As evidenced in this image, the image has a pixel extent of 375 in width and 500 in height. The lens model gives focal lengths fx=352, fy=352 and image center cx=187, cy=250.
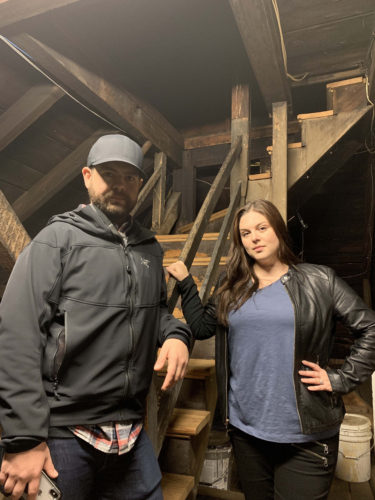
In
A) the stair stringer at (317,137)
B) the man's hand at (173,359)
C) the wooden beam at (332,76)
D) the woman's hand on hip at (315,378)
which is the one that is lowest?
the woman's hand on hip at (315,378)

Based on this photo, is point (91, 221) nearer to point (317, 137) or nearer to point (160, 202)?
point (317, 137)

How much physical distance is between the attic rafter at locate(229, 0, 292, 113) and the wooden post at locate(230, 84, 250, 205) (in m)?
0.29

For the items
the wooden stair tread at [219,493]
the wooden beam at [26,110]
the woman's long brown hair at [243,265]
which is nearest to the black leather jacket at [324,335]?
the woman's long brown hair at [243,265]

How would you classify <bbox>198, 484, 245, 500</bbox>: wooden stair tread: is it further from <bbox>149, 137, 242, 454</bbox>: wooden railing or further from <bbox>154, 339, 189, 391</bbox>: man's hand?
<bbox>154, 339, 189, 391</bbox>: man's hand

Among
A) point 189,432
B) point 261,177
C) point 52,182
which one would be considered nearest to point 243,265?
point 189,432

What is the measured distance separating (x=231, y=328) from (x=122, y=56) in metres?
2.95

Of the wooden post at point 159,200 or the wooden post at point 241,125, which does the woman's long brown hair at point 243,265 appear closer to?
the wooden post at point 241,125

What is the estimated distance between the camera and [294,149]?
3.19 metres

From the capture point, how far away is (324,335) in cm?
135

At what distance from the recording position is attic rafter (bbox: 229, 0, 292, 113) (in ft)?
6.98

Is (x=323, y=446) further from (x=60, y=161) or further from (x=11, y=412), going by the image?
(x=60, y=161)

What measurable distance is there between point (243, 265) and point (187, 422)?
2.73 ft

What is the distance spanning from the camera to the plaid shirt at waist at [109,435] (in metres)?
1.04

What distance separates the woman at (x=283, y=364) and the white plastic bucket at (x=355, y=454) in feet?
6.45
